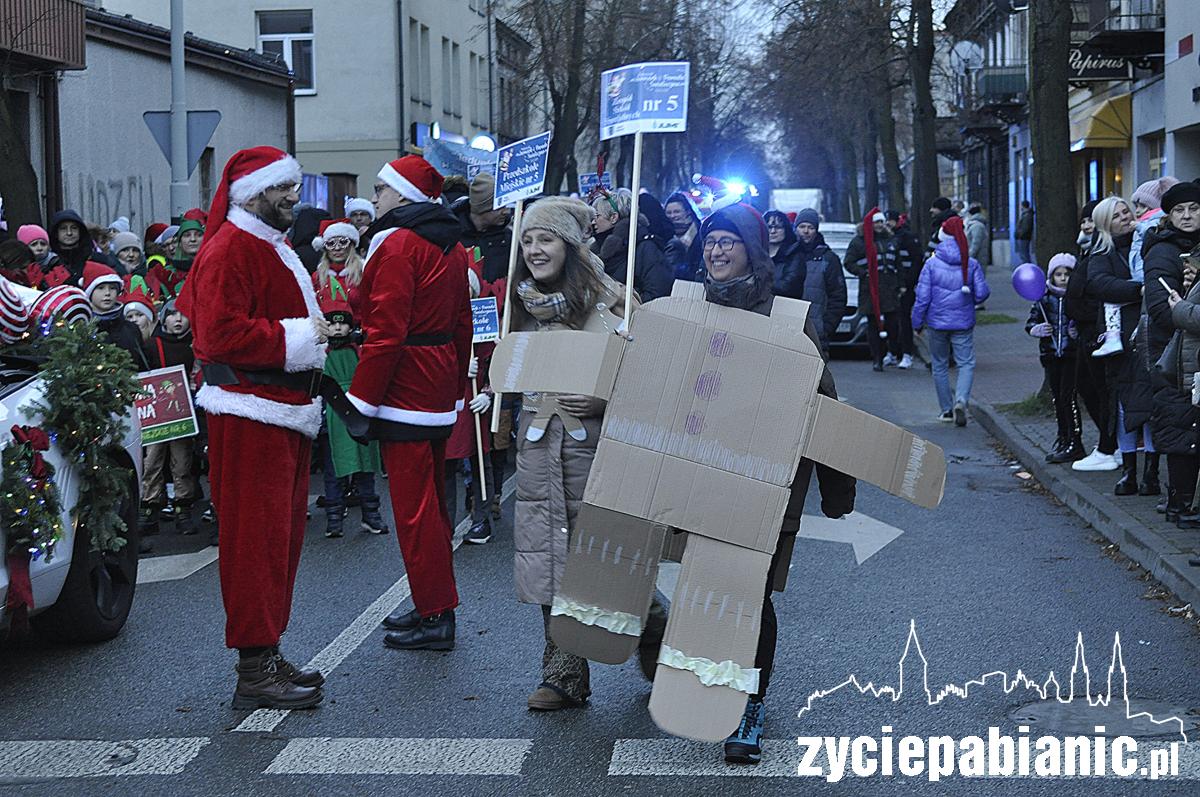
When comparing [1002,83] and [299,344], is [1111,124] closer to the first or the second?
[1002,83]

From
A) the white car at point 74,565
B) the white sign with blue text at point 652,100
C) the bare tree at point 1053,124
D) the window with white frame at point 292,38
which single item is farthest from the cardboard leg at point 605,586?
the window with white frame at point 292,38

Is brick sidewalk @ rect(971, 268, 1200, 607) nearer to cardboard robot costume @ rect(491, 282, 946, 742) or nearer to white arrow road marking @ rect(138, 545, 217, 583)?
cardboard robot costume @ rect(491, 282, 946, 742)

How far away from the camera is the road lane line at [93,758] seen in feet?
18.2

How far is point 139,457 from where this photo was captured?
7.91m

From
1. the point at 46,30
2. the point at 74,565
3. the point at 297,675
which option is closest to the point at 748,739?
the point at 297,675

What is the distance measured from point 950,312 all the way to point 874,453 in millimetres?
10731

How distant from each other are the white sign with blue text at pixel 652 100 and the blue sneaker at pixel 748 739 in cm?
339

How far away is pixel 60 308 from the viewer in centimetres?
740

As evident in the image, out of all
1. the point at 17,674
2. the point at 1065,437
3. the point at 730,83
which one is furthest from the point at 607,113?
the point at 730,83

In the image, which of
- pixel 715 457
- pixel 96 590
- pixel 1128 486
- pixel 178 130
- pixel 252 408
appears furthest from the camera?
pixel 178 130

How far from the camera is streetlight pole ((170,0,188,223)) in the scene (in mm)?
17062

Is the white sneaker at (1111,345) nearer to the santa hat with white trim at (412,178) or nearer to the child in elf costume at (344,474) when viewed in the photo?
the child in elf costume at (344,474)

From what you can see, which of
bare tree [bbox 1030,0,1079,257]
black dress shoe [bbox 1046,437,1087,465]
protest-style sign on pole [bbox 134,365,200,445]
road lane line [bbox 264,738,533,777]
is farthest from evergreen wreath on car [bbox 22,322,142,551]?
bare tree [bbox 1030,0,1079,257]

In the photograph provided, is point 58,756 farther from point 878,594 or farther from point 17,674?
point 878,594
